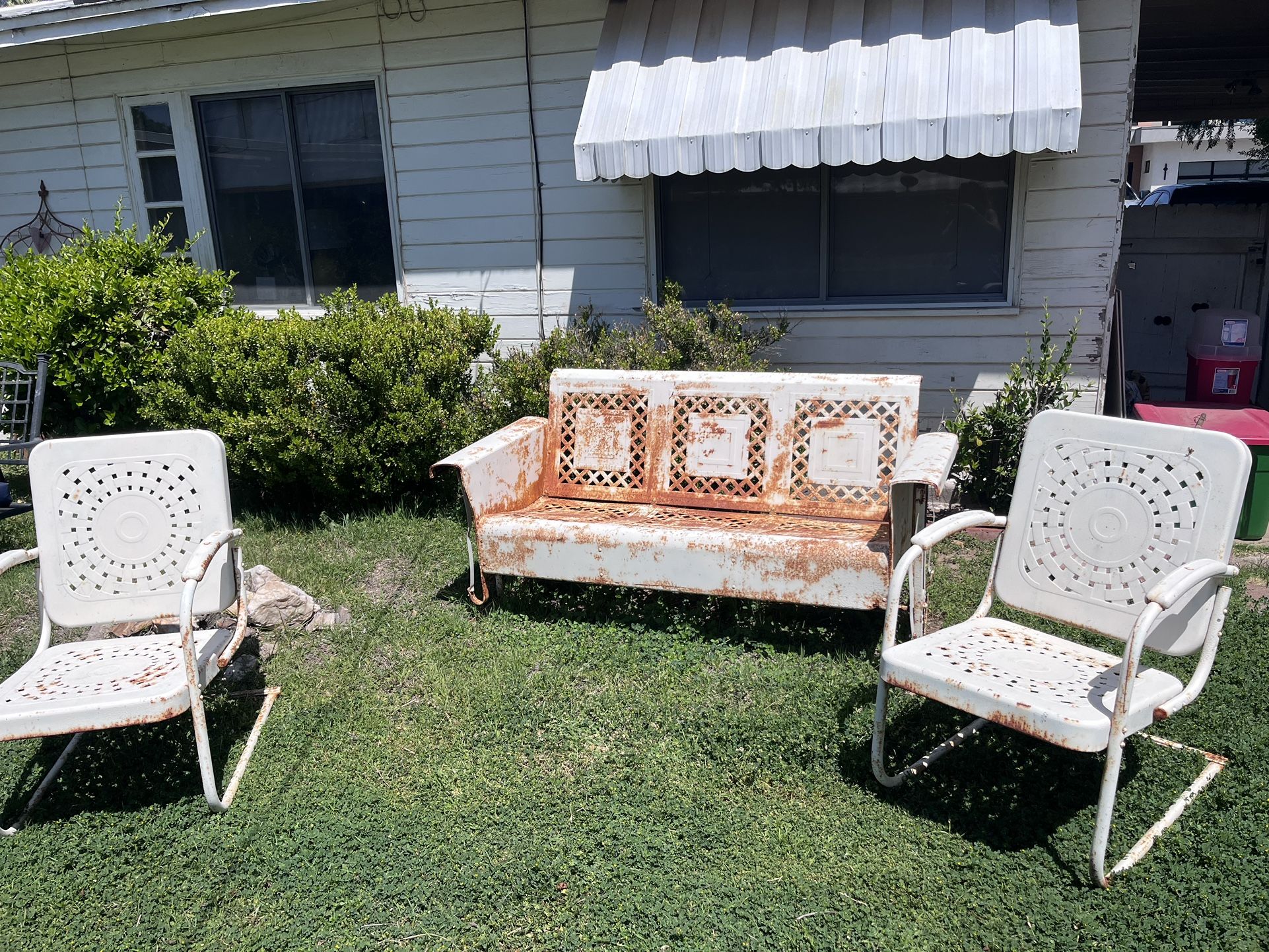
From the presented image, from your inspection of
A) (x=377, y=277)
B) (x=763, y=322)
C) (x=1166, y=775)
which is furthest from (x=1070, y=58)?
(x=377, y=277)

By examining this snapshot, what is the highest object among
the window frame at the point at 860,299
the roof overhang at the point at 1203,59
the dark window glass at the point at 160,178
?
the roof overhang at the point at 1203,59

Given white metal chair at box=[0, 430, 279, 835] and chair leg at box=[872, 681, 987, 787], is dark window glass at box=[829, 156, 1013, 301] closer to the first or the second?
chair leg at box=[872, 681, 987, 787]

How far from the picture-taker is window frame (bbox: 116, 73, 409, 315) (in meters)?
6.59

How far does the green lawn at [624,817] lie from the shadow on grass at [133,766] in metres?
0.01

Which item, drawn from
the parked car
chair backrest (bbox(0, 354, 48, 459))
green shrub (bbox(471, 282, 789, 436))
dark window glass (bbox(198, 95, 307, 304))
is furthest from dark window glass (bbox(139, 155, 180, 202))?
the parked car

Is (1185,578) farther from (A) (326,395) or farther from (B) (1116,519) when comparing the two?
(A) (326,395)

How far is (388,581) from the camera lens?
4.84 m

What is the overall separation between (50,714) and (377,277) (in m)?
4.72

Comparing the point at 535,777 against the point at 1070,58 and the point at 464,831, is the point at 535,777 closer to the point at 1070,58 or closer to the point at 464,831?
the point at 464,831

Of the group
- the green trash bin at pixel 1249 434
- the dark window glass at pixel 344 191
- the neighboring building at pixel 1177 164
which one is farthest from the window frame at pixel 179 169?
the neighboring building at pixel 1177 164

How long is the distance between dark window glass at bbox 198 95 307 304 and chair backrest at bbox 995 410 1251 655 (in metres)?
5.77

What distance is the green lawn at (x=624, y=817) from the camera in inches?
101

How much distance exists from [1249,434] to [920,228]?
2.13m

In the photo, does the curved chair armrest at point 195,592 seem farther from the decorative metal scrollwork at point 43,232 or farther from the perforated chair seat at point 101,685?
the decorative metal scrollwork at point 43,232
